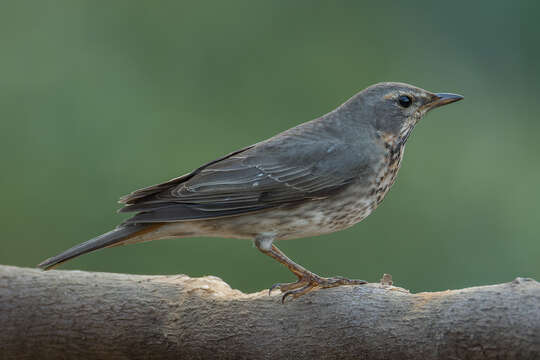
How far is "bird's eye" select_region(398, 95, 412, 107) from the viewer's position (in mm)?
5164

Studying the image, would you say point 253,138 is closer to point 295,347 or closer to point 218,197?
point 218,197

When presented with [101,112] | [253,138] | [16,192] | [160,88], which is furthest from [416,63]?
[16,192]

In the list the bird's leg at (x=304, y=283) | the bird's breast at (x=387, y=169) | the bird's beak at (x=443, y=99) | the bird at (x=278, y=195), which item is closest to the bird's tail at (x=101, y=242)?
the bird at (x=278, y=195)

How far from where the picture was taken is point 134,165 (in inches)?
253

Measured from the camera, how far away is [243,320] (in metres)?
4.05

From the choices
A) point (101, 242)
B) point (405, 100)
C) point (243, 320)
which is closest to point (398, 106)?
point (405, 100)

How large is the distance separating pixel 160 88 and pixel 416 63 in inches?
96.7

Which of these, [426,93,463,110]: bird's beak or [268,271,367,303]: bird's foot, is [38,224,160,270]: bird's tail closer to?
[268,271,367,303]: bird's foot

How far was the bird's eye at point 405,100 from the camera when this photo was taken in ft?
16.9

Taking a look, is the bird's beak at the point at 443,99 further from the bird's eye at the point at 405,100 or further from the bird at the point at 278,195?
the bird's eye at the point at 405,100

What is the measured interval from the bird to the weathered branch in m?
0.32

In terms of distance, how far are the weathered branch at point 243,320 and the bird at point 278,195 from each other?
0.32 m

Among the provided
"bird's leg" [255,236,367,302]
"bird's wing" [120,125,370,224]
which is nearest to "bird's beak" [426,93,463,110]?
"bird's wing" [120,125,370,224]

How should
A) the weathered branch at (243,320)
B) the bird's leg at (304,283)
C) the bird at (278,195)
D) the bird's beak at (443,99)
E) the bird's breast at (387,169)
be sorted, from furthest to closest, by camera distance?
the bird's beak at (443,99), the bird's breast at (387,169), the bird at (278,195), the bird's leg at (304,283), the weathered branch at (243,320)
